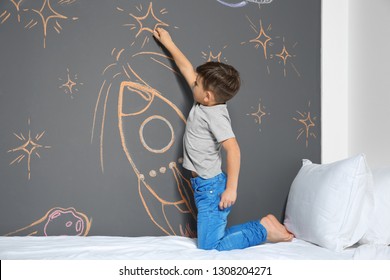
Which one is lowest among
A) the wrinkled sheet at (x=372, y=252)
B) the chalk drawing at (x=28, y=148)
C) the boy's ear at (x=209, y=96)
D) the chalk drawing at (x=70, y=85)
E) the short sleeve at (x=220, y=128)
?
the wrinkled sheet at (x=372, y=252)

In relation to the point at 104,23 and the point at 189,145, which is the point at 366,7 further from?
the point at 104,23

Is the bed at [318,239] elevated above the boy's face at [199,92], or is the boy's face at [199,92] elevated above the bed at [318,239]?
the boy's face at [199,92]

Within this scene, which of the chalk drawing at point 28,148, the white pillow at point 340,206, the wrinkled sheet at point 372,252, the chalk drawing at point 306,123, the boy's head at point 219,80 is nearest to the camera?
the wrinkled sheet at point 372,252

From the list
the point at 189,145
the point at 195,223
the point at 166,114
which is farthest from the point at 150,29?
the point at 195,223

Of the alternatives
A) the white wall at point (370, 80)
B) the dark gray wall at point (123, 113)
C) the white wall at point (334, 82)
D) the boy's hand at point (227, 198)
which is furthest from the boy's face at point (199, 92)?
the white wall at point (370, 80)

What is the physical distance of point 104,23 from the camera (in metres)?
1.86

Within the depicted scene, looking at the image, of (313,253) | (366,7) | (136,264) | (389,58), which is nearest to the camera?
(136,264)

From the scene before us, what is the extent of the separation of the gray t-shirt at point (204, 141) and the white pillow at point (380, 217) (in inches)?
25.4

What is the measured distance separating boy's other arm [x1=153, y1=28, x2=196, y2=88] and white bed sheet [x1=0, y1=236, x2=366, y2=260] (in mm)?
713

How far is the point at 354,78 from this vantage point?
2.05m

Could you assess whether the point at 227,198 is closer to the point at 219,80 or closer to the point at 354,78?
the point at 219,80

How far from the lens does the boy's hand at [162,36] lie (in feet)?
6.11

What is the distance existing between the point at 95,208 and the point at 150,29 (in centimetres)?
86

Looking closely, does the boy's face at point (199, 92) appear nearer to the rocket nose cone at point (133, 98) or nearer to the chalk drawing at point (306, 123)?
the rocket nose cone at point (133, 98)
